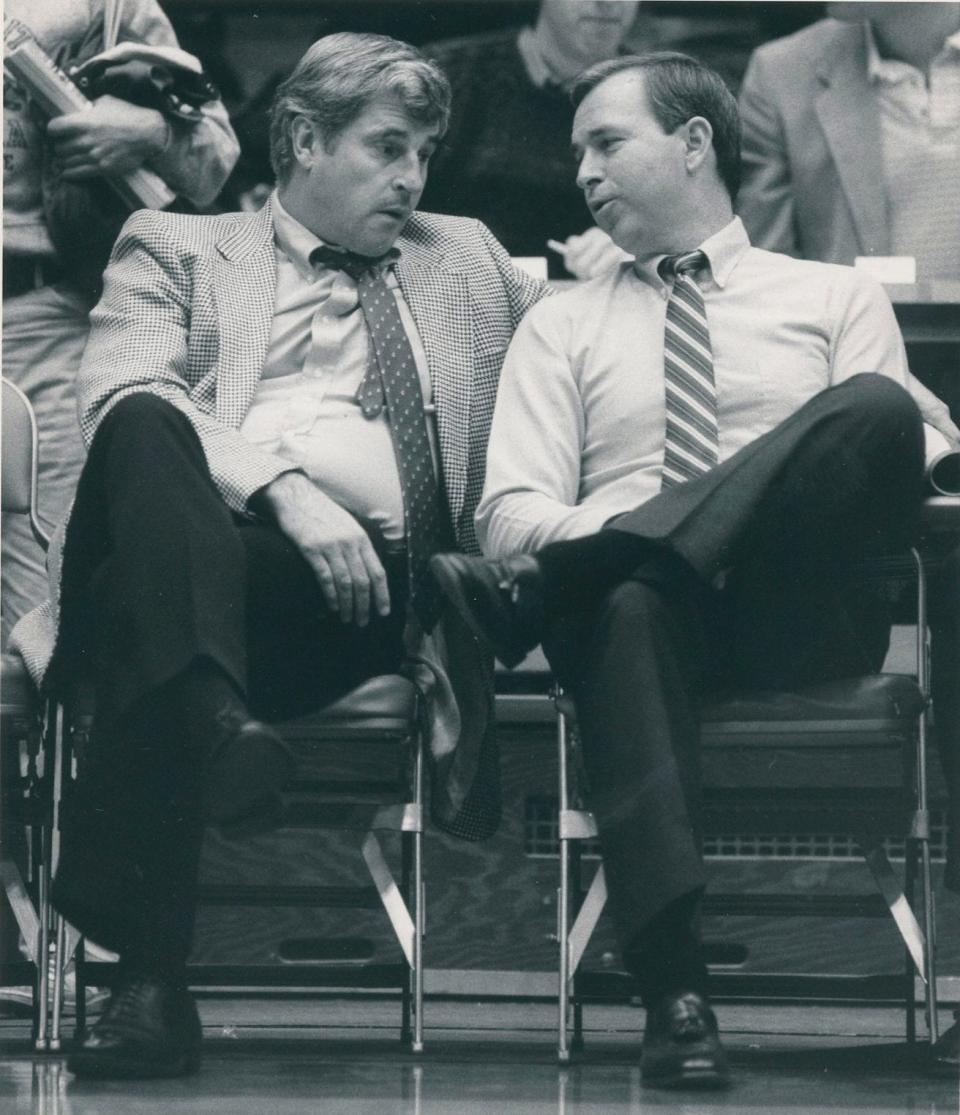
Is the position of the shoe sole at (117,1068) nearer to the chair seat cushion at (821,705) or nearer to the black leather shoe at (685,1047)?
the black leather shoe at (685,1047)

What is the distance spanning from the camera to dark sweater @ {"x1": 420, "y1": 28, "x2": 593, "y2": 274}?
4.09m

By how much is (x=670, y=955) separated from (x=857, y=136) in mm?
2248

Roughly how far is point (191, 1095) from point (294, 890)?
0.49 meters

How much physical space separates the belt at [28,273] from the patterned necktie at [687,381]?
118 cm

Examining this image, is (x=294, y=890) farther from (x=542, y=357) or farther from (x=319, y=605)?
(x=542, y=357)

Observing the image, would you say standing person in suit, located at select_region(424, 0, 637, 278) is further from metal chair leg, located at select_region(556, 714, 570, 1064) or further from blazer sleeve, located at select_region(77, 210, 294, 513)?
metal chair leg, located at select_region(556, 714, 570, 1064)

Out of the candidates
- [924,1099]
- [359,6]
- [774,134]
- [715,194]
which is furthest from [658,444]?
[359,6]

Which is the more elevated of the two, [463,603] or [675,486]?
[675,486]

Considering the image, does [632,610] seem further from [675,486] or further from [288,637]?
[288,637]

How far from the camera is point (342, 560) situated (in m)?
2.47

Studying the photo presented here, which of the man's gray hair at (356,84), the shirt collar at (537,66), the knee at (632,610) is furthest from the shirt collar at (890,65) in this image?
the knee at (632,610)

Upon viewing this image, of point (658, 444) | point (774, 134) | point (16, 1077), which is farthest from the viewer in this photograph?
point (774, 134)

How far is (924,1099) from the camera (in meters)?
2.15

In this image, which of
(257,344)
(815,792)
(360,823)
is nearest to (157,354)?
(257,344)
